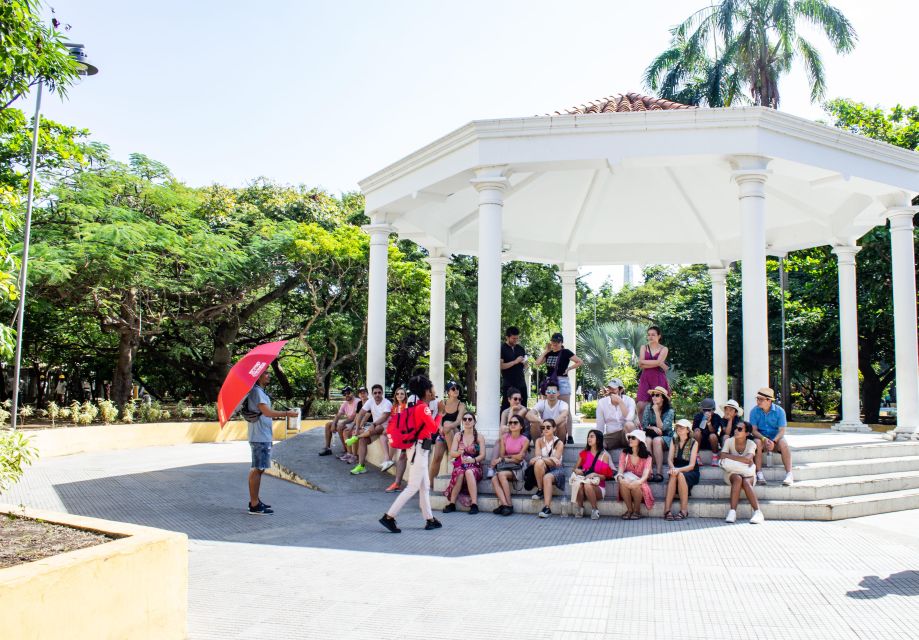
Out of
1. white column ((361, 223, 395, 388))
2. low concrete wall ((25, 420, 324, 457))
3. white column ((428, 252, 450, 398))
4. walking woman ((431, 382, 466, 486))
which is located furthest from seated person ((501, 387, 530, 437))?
low concrete wall ((25, 420, 324, 457))

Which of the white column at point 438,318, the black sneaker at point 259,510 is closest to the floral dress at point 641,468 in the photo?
the black sneaker at point 259,510

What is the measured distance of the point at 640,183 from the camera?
A: 14828mm

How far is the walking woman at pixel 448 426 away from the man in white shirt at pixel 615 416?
210 cm

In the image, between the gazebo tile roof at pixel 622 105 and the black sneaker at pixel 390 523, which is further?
the gazebo tile roof at pixel 622 105

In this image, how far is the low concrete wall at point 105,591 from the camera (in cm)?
349

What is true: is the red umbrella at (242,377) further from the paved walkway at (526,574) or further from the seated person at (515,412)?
the seated person at (515,412)

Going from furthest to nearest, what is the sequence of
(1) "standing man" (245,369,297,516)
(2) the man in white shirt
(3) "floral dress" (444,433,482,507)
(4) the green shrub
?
(2) the man in white shirt < (3) "floral dress" (444,433,482,507) < (1) "standing man" (245,369,297,516) < (4) the green shrub

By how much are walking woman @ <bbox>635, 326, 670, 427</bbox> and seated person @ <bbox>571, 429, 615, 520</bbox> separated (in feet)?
6.73

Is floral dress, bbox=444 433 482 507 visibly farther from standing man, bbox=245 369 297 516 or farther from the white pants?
standing man, bbox=245 369 297 516

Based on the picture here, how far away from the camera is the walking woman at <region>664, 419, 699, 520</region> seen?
337 inches

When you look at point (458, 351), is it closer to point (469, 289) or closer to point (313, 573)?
point (469, 289)

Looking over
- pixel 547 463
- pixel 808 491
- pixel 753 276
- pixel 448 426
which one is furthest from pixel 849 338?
pixel 448 426

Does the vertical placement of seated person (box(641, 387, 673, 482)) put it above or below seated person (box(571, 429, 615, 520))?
above

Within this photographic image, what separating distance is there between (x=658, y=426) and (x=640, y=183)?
6.88 meters
